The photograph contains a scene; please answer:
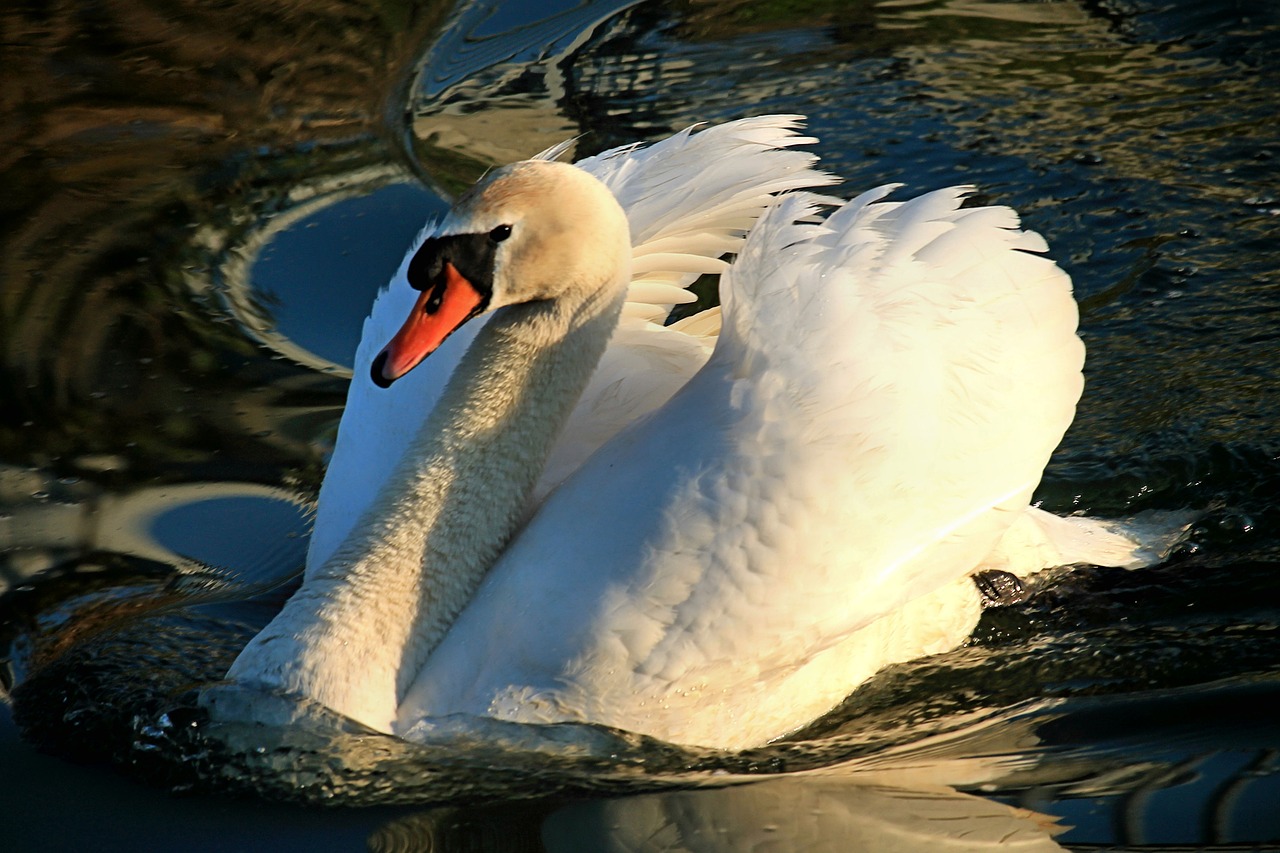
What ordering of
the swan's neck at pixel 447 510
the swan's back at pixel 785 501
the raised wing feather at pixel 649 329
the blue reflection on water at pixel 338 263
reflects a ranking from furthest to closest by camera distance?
the blue reflection on water at pixel 338 263, the raised wing feather at pixel 649 329, the swan's neck at pixel 447 510, the swan's back at pixel 785 501

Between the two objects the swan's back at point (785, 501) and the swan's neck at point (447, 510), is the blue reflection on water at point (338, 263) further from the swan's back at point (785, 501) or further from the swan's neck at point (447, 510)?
the swan's back at point (785, 501)

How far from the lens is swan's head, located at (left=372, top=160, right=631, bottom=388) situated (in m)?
3.71

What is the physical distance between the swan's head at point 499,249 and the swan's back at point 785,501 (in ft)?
1.46

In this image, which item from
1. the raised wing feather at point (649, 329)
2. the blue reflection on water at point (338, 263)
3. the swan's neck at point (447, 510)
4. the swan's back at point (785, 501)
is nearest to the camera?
the swan's back at point (785, 501)

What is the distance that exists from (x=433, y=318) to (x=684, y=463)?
69 cm

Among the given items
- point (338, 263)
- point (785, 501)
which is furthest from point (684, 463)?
point (338, 263)

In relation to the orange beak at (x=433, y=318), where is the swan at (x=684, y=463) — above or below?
below

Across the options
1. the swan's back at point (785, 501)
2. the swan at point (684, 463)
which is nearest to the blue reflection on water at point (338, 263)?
the swan at point (684, 463)

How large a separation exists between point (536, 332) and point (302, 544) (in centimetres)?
163

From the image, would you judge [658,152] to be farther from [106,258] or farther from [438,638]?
[106,258]

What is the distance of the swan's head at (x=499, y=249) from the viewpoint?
3711 millimetres

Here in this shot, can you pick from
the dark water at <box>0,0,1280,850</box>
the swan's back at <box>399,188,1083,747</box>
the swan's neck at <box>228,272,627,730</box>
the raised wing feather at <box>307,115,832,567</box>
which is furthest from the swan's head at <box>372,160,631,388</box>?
the dark water at <box>0,0,1280,850</box>

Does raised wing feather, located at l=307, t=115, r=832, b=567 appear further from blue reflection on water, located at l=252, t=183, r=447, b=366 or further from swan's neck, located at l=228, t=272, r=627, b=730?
blue reflection on water, located at l=252, t=183, r=447, b=366

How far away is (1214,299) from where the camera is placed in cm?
610
